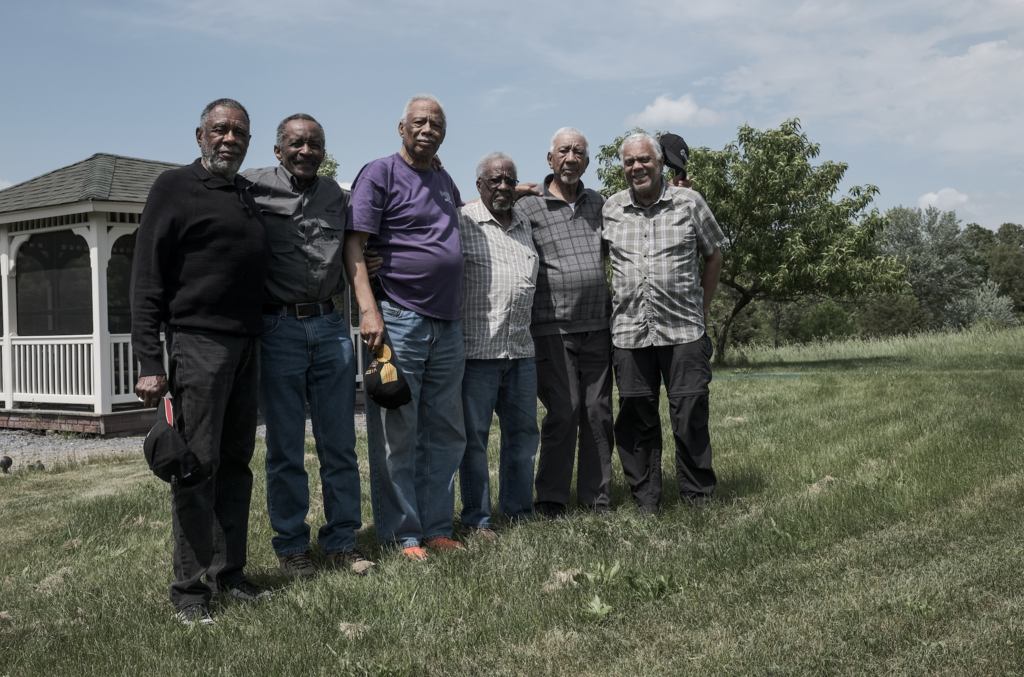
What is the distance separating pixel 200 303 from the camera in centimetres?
339

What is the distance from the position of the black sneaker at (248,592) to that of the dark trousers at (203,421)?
0.10 meters

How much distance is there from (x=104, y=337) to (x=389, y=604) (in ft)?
33.2

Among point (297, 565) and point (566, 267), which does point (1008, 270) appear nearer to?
point (566, 267)

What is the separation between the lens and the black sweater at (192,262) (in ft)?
10.9

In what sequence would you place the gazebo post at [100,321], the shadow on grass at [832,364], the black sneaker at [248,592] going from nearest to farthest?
the black sneaker at [248,592] < the gazebo post at [100,321] < the shadow on grass at [832,364]

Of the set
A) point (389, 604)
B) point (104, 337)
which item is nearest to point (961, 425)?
point (389, 604)

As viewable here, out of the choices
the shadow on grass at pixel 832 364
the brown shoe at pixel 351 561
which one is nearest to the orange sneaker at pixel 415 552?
the brown shoe at pixel 351 561

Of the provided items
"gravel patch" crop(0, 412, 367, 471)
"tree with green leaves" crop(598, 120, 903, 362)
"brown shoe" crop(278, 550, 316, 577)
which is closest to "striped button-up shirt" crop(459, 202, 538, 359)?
"brown shoe" crop(278, 550, 316, 577)

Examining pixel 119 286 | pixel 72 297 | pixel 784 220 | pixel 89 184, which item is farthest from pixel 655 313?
pixel 784 220

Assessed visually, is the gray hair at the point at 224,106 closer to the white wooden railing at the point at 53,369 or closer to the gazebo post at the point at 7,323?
the white wooden railing at the point at 53,369

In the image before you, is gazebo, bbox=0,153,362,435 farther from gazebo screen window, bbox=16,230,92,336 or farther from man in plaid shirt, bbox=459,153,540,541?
man in plaid shirt, bbox=459,153,540,541

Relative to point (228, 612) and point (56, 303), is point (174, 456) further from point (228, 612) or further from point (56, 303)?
point (56, 303)

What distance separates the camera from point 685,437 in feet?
16.0

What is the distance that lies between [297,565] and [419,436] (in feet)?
2.73
